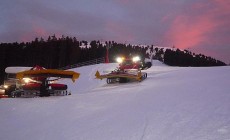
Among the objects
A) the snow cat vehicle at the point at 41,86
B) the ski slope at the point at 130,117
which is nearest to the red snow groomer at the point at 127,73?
the snow cat vehicle at the point at 41,86

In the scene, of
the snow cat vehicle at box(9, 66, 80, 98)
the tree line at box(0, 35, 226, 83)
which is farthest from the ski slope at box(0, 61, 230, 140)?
the tree line at box(0, 35, 226, 83)

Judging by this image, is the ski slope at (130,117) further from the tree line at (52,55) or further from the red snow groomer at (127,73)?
the tree line at (52,55)

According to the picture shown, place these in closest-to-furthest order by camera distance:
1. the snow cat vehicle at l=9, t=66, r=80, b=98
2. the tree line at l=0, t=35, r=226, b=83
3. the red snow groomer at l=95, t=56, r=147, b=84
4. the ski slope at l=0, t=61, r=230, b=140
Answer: the ski slope at l=0, t=61, r=230, b=140
the snow cat vehicle at l=9, t=66, r=80, b=98
the red snow groomer at l=95, t=56, r=147, b=84
the tree line at l=0, t=35, r=226, b=83

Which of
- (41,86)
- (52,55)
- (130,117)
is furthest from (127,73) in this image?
(52,55)

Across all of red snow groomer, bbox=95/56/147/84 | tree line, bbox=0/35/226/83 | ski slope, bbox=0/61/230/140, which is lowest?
ski slope, bbox=0/61/230/140

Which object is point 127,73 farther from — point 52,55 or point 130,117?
point 52,55

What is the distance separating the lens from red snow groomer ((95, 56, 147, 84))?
56.6ft

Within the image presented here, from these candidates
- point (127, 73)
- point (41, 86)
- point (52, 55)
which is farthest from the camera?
point (52, 55)

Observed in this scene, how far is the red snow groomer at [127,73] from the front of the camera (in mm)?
17250

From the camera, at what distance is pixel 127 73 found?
17484 mm

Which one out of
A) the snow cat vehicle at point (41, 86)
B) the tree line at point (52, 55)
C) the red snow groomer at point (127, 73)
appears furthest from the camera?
the tree line at point (52, 55)

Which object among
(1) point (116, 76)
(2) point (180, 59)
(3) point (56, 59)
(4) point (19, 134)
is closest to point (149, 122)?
(4) point (19, 134)

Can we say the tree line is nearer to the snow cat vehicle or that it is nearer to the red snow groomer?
the red snow groomer

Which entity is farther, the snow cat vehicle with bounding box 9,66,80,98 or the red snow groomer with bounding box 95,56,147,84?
the red snow groomer with bounding box 95,56,147,84
